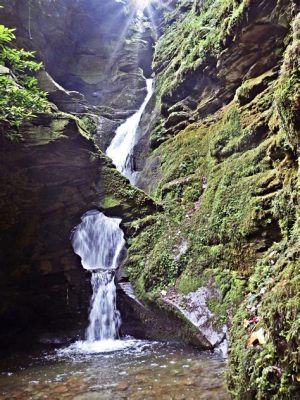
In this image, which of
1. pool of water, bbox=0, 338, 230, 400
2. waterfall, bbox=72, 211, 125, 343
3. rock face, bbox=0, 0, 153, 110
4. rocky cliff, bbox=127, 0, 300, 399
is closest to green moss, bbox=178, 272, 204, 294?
rocky cliff, bbox=127, 0, 300, 399

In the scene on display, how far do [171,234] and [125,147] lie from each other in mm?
8839

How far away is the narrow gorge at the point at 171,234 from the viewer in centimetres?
525

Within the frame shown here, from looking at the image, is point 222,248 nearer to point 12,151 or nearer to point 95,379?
point 95,379

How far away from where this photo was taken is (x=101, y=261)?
12.1 m

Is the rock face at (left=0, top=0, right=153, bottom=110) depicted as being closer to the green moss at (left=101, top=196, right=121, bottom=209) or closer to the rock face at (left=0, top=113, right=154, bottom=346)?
Result: the rock face at (left=0, top=113, right=154, bottom=346)

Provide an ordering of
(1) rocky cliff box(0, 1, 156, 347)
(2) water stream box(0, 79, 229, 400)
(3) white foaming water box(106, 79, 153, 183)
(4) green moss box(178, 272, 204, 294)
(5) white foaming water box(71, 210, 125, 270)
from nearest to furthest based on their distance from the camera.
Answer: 1. (2) water stream box(0, 79, 229, 400)
2. (4) green moss box(178, 272, 204, 294)
3. (1) rocky cliff box(0, 1, 156, 347)
4. (5) white foaming water box(71, 210, 125, 270)
5. (3) white foaming water box(106, 79, 153, 183)

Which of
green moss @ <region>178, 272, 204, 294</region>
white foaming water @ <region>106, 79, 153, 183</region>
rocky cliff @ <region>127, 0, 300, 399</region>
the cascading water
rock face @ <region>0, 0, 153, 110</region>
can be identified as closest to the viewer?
rocky cliff @ <region>127, 0, 300, 399</region>

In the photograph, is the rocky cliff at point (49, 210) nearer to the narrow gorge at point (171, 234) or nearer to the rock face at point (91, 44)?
the narrow gorge at point (171, 234)

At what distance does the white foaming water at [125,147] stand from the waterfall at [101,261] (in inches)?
156

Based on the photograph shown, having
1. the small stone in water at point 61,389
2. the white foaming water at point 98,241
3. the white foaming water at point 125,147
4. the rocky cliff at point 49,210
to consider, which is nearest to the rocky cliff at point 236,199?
the white foaming water at point 98,241

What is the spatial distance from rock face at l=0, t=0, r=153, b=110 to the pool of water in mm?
17815

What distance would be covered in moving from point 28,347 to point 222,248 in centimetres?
565

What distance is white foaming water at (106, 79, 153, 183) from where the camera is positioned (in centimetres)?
1714

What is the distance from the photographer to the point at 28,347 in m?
10.1
